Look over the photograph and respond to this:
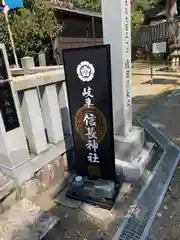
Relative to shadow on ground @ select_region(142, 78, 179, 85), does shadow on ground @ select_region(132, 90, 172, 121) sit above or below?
below

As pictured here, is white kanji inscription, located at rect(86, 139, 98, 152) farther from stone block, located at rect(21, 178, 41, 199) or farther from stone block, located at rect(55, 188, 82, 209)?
stone block, located at rect(21, 178, 41, 199)

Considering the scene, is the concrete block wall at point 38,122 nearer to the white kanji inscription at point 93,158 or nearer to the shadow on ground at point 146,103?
the white kanji inscription at point 93,158

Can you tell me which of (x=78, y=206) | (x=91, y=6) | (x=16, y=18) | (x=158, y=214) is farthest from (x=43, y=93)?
(x=91, y=6)

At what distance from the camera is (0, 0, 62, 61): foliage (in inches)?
370

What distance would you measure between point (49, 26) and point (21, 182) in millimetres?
8942

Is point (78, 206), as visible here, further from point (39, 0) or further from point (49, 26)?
point (39, 0)

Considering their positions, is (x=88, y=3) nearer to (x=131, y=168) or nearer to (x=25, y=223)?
(x=131, y=168)

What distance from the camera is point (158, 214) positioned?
93.0 inches

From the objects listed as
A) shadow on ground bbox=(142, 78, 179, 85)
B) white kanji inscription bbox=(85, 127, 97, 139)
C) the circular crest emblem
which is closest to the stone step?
white kanji inscription bbox=(85, 127, 97, 139)

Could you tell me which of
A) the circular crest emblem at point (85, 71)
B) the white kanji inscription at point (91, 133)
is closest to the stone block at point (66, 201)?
the white kanji inscription at point (91, 133)

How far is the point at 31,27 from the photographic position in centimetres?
963

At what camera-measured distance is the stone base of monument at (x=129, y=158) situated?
291 cm

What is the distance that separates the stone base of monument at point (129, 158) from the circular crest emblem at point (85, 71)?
1104 mm

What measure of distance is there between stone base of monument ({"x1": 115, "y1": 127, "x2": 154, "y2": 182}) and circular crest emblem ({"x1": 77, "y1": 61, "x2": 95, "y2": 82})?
1104 mm
